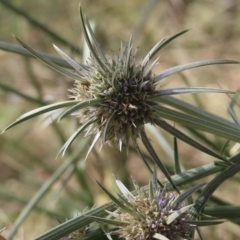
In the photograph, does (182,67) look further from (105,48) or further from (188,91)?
(105,48)

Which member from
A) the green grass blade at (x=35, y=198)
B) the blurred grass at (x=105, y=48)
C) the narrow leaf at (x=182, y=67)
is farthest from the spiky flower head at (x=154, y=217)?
the blurred grass at (x=105, y=48)

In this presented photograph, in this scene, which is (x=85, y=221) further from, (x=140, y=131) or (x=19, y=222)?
(x=19, y=222)

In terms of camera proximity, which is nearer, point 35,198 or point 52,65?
point 52,65

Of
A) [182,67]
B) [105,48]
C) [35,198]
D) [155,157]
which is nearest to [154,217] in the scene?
[155,157]

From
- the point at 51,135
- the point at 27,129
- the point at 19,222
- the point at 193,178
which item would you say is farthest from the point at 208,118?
the point at 51,135

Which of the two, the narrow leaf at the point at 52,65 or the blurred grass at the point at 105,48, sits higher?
the blurred grass at the point at 105,48

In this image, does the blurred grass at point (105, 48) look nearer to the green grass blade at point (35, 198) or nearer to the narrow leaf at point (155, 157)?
the green grass blade at point (35, 198)

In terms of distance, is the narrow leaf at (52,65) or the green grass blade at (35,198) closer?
the narrow leaf at (52,65)

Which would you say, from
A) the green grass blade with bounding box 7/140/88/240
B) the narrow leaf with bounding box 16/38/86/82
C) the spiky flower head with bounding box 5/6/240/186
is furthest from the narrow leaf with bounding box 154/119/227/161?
the green grass blade with bounding box 7/140/88/240

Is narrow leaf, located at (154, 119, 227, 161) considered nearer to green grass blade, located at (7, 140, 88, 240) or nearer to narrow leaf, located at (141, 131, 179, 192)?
narrow leaf, located at (141, 131, 179, 192)
